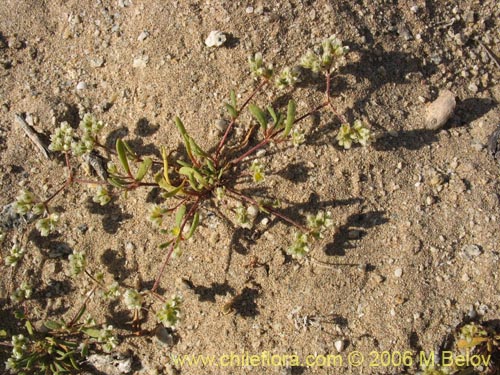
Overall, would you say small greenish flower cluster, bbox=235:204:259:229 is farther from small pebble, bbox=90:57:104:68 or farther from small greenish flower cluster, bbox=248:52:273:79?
small pebble, bbox=90:57:104:68

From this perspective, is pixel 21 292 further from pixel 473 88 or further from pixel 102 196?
pixel 473 88

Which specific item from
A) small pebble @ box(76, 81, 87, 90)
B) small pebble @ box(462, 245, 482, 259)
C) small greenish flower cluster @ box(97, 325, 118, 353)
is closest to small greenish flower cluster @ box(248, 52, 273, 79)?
small pebble @ box(76, 81, 87, 90)

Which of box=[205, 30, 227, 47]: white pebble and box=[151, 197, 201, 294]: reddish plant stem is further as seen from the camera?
box=[205, 30, 227, 47]: white pebble

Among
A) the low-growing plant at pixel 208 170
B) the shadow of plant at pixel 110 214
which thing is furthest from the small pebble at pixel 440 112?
the shadow of plant at pixel 110 214

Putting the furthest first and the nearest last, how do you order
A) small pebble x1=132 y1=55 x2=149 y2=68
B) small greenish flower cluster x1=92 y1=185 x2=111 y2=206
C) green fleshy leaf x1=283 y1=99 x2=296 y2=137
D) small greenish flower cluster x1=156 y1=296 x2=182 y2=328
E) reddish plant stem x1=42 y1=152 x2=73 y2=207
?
small pebble x1=132 y1=55 x2=149 y2=68 → reddish plant stem x1=42 y1=152 x2=73 y2=207 → small greenish flower cluster x1=92 y1=185 x2=111 y2=206 → green fleshy leaf x1=283 y1=99 x2=296 y2=137 → small greenish flower cluster x1=156 y1=296 x2=182 y2=328

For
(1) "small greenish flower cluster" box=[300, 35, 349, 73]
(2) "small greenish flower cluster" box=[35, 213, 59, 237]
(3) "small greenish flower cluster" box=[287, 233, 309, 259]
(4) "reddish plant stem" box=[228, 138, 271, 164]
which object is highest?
(1) "small greenish flower cluster" box=[300, 35, 349, 73]
